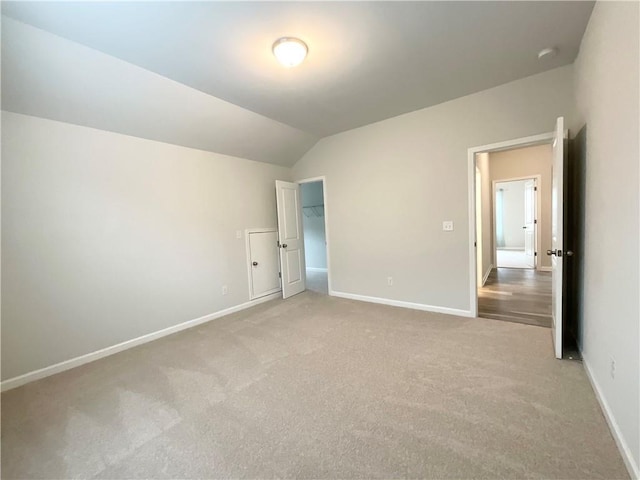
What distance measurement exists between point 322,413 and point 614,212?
6.76 ft

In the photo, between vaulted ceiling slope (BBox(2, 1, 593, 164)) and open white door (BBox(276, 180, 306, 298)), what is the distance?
156 centimetres

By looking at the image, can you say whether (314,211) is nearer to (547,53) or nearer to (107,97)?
(107,97)

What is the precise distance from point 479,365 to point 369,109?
295cm

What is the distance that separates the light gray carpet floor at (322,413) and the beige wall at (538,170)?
3907mm

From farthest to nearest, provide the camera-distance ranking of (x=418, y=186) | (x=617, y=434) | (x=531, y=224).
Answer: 1. (x=531, y=224)
2. (x=418, y=186)
3. (x=617, y=434)

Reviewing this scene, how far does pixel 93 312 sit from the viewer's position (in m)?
2.71

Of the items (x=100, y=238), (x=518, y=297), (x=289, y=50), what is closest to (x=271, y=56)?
(x=289, y=50)

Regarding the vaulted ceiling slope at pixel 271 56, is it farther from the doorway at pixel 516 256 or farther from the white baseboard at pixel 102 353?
the white baseboard at pixel 102 353

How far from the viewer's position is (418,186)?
3.55 meters

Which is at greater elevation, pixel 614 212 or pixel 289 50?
pixel 289 50

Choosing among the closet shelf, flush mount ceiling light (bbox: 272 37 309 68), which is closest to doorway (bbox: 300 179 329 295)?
the closet shelf

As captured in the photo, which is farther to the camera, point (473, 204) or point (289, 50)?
point (473, 204)

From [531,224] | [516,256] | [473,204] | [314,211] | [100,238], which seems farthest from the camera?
[516,256]

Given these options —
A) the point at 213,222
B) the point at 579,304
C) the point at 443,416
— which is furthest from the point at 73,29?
the point at 579,304
